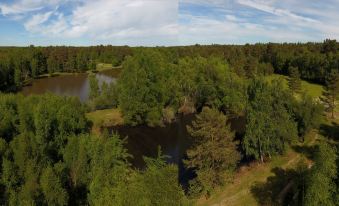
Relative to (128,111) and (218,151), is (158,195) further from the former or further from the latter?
(128,111)

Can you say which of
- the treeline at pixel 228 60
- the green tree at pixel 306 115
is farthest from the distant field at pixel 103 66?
the green tree at pixel 306 115

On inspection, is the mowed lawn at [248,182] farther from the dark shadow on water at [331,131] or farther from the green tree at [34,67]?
the green tree at [34,67]

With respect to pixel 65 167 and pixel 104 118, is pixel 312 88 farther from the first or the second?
pixel 65 167

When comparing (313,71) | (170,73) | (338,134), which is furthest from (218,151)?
(313,71)

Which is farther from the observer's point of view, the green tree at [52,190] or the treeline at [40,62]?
the treeline at [40,62]

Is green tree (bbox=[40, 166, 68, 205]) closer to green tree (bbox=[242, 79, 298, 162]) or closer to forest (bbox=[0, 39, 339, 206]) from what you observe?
forest (bbox=[0, 39, 339, 206])

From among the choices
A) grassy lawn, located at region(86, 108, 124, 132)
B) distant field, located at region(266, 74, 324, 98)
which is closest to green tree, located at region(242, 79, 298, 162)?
grassy lawn, located at region(86, 108, 124, 132)
